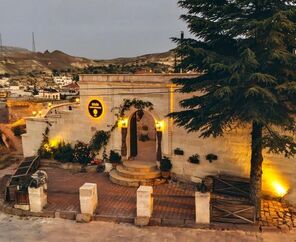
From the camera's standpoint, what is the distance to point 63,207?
1265cm

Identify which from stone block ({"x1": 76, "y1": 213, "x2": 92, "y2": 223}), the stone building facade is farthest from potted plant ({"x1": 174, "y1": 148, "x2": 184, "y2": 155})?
stone block ({"x1": 76, "y1": 213, "x2": 92, "y2": 223})

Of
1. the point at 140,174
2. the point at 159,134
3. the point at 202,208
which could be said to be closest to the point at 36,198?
the point at 140,174

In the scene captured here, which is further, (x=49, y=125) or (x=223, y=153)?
(x=49, y=125)

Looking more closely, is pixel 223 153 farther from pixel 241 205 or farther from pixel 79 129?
pixel 79 129

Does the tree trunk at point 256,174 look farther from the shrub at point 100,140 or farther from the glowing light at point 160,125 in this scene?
the shrub at point 100,140

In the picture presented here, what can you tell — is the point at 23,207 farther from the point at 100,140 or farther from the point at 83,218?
the point at 100,140

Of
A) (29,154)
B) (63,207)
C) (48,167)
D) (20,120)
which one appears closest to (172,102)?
(63,207)

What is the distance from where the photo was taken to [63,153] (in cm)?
1791

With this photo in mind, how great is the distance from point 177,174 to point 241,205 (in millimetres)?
4643

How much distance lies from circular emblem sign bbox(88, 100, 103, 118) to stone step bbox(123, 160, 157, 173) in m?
3.00

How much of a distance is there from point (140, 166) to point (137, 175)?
0.54 metres

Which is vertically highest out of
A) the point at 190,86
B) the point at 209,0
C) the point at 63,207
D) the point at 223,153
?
the point at 209,0

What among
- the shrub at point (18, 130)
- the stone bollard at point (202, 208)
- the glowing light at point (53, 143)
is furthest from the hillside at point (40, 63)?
the stone bollard at point (202, 208)

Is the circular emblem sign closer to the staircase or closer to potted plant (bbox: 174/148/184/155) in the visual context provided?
the staircase
